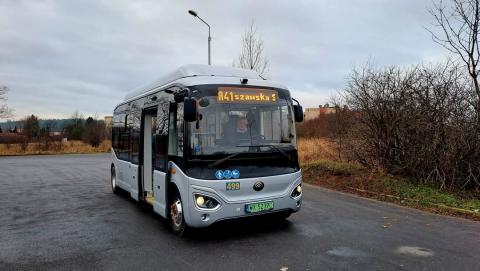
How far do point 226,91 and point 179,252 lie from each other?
9.11 ft

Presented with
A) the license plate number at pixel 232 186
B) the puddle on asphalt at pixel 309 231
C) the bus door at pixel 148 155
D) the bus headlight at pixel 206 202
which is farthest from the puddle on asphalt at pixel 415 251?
the bus door at pixel 148 155

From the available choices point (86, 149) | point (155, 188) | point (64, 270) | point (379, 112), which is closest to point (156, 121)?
point (155, 188)

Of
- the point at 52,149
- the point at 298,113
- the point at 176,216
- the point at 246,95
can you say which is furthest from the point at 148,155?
the point at 52,149

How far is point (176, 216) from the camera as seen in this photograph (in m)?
7.28

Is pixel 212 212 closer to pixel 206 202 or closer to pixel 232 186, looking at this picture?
pixel 206 202

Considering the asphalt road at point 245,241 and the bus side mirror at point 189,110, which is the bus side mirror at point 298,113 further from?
the bus side mirror at point 189,110

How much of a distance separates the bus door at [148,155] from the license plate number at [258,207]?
9.27 ft

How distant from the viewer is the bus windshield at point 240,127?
22.3ft

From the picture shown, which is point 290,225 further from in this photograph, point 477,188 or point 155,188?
point 477,188

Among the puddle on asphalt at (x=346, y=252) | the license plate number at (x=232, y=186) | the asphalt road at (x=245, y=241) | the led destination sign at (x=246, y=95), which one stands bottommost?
the asphalt road at (x=245, y=241)

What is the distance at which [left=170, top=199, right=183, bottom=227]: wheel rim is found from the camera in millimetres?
7113

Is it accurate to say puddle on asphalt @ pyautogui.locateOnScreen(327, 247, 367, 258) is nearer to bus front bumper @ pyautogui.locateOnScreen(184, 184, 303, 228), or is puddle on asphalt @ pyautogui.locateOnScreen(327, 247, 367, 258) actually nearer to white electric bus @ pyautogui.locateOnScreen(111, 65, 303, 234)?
white electric bus @ pyautogui.locateOnScreen(111, 65, 303, 234)

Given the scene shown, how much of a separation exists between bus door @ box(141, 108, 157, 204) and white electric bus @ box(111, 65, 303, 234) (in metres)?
0.52

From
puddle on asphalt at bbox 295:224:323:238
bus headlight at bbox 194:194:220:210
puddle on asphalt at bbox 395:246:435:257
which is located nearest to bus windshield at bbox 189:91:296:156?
bus headlight at bbox 194:194:220:210
